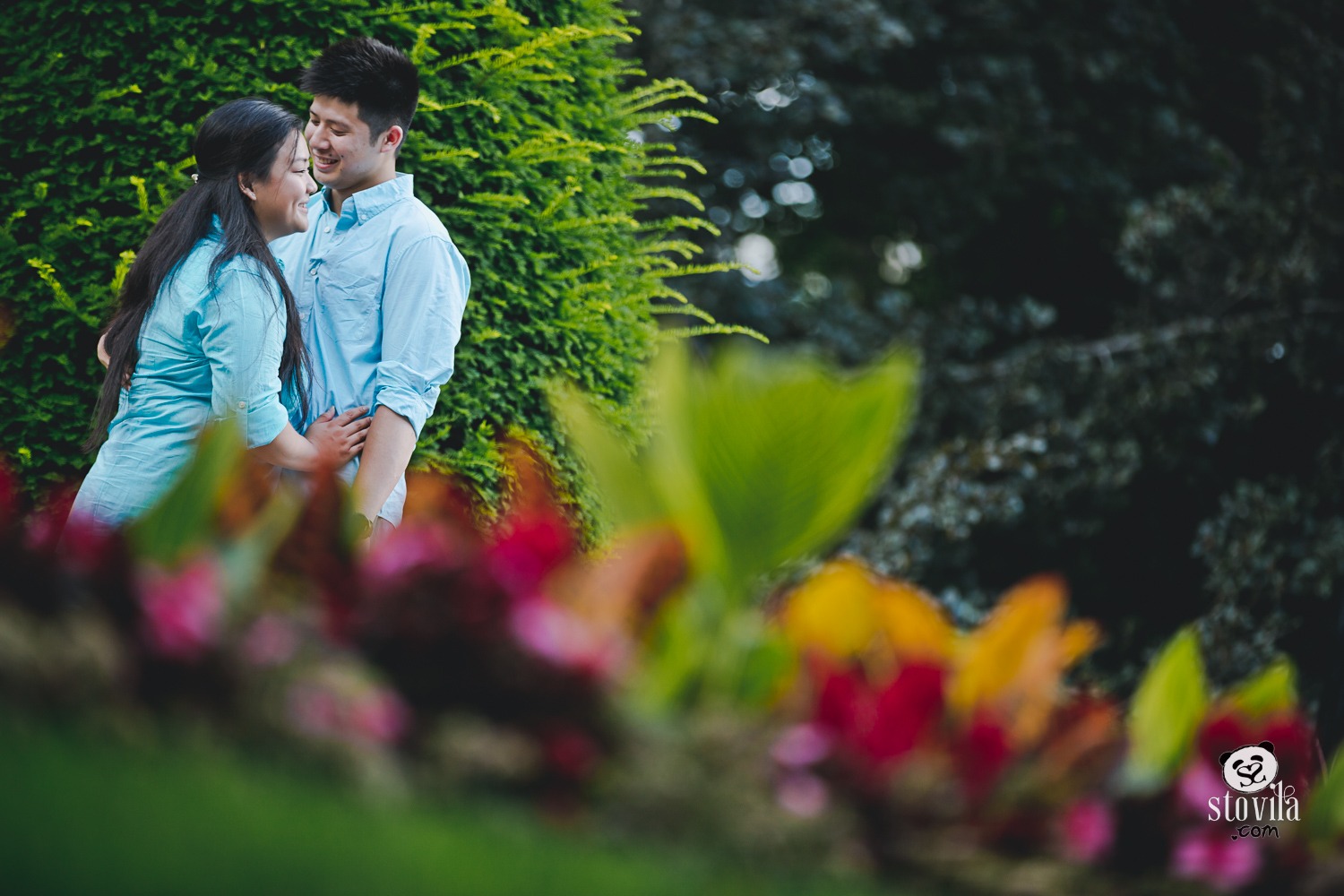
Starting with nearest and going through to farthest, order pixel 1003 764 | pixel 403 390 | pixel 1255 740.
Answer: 1. pixel 1003 764
2. pixel 1255 740
3. pixel 403 390

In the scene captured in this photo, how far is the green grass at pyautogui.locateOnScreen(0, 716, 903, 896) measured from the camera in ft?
3.64

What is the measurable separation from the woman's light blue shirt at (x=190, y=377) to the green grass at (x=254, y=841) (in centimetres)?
158

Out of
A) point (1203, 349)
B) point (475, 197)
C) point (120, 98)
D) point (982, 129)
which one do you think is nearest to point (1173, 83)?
point (982, 129)

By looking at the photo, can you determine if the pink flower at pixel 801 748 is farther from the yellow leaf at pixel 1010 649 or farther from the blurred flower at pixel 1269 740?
the blurred flower at pixel 1269 740

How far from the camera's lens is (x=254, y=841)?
1.16m

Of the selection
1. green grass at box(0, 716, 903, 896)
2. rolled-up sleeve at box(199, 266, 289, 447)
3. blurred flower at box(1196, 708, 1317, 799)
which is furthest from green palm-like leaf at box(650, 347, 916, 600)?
rolled-up sleeve at box(199, 266, 289, 447)

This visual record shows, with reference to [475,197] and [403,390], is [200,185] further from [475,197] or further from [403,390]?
[475,197]

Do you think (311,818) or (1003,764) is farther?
(1003,764)

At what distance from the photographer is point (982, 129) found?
8906 millimetres

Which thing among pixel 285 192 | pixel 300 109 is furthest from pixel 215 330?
pixel 300 109

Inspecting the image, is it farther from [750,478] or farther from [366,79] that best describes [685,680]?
[366,79]

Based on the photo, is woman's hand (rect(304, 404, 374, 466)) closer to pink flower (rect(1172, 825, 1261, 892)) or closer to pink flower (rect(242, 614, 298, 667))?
pink flower (rect(242, 614, 298, 667))

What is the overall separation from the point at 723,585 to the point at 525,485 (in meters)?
2.26

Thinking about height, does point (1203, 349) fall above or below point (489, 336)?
below
